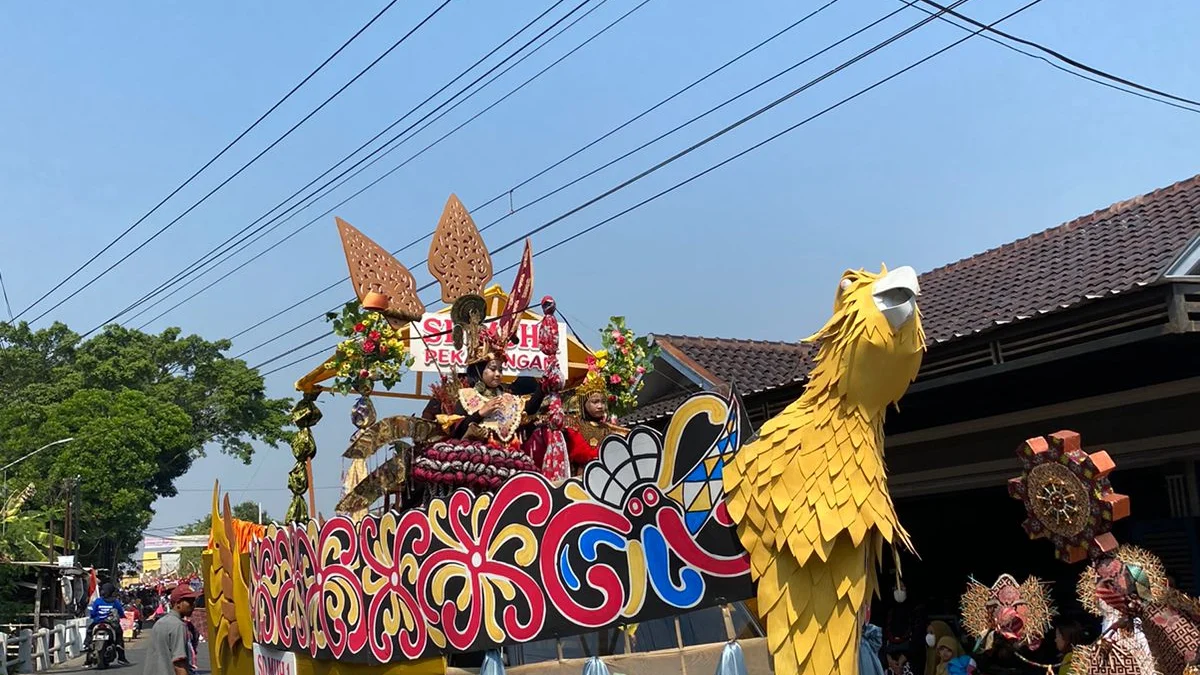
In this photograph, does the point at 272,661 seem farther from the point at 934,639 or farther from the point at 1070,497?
the point at 1070,497

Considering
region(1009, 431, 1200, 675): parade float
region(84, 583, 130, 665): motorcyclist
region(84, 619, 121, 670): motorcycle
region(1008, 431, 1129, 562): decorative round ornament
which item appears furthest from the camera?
region(84, 583, 130, 665): motorcyclist

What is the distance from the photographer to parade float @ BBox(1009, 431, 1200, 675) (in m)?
4.66

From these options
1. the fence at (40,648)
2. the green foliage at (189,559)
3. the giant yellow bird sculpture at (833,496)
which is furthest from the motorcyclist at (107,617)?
the green foliage at (189,559)

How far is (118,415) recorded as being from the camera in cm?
3462

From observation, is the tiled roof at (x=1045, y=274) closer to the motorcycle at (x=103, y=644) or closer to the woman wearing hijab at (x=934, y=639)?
the woman wearing hijab at (x=934, y=639)

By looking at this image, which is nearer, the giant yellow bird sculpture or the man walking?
the giant yellow bird sculpture

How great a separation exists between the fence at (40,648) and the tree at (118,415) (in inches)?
392

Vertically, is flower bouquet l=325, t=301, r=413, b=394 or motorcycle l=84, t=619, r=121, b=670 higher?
flower bouquet l=325, t=301, r=413, b=394

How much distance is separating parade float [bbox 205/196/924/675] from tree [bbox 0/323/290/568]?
91.6ft

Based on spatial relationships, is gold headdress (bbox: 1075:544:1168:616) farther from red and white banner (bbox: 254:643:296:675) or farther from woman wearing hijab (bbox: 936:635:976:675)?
red and white banner (bbox: 254:643:296:675)

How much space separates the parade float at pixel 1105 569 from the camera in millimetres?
4656

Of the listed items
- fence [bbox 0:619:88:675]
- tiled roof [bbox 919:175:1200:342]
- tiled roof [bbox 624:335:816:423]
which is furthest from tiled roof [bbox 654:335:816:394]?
fence [bbox 0:619:88:675]

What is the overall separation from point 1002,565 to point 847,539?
590 centimetres

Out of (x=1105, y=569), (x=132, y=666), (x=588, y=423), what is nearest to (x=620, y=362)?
(x=588, y=423)
